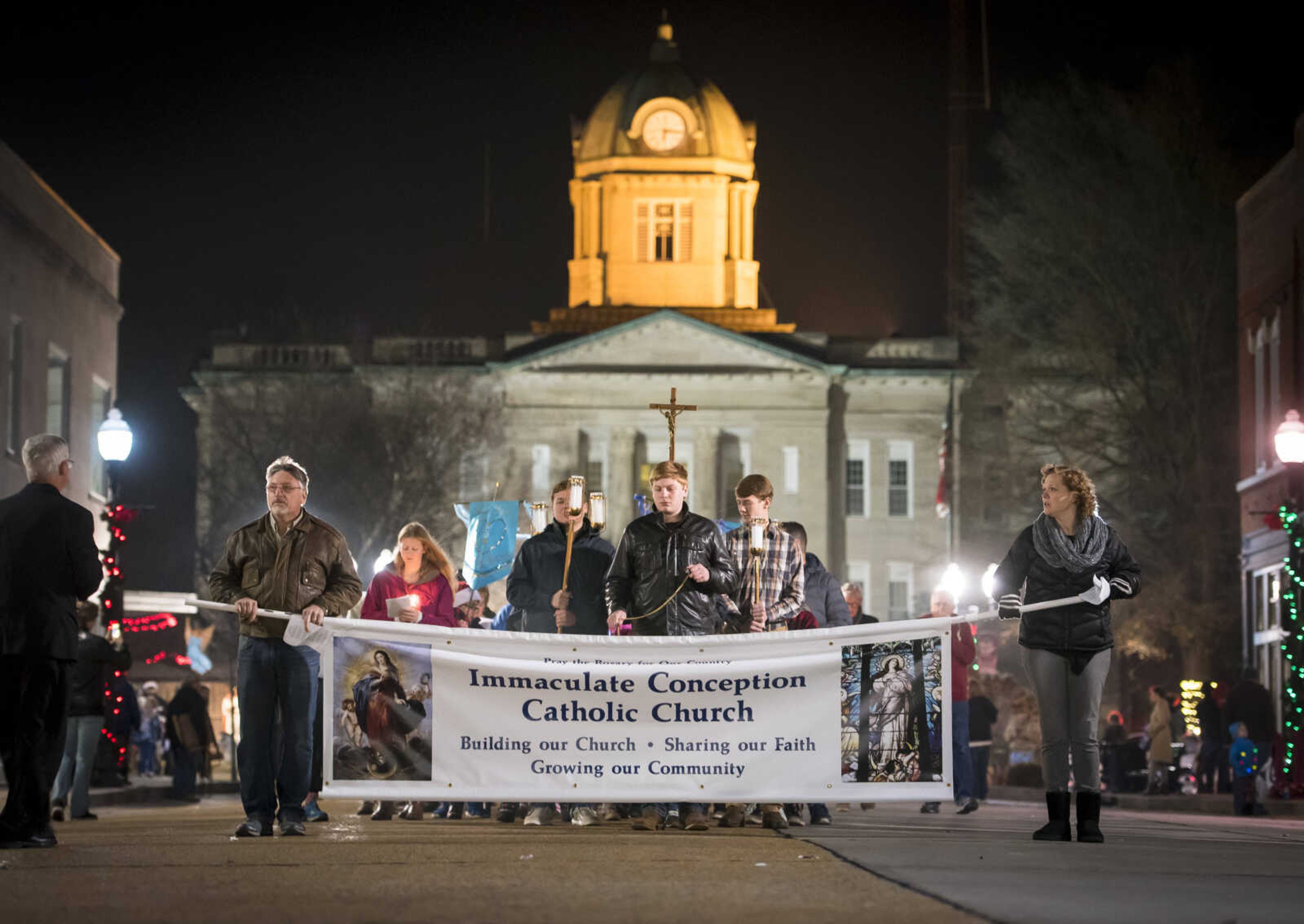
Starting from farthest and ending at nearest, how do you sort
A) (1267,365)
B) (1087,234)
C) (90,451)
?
(1087,234) < (90,451) < (1267,365)

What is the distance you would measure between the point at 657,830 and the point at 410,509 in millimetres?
49022

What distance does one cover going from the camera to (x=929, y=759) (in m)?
12.6

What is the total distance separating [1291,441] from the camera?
22.5m

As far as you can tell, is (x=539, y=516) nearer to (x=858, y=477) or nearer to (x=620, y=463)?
(x=620, y=463)

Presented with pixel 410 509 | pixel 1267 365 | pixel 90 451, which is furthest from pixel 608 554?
pixel 410 509

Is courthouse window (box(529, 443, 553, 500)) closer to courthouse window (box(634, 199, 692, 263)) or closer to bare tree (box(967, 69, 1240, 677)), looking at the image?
courthouse window (box(634, 199, 692, 263))

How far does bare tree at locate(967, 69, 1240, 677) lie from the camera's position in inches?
1848

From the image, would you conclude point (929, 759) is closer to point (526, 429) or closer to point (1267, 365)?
point (1267, 365)

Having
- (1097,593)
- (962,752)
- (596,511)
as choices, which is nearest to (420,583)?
(596,511)

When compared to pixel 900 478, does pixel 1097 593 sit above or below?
below

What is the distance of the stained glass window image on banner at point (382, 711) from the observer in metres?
12.4

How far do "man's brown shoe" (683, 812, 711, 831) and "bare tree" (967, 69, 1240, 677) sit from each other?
114 ft

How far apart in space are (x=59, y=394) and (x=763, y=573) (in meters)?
29.0

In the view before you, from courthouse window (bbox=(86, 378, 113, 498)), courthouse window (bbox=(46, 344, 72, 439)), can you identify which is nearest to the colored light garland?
courthouse window (bbox=(46, 344, 72, 439))
